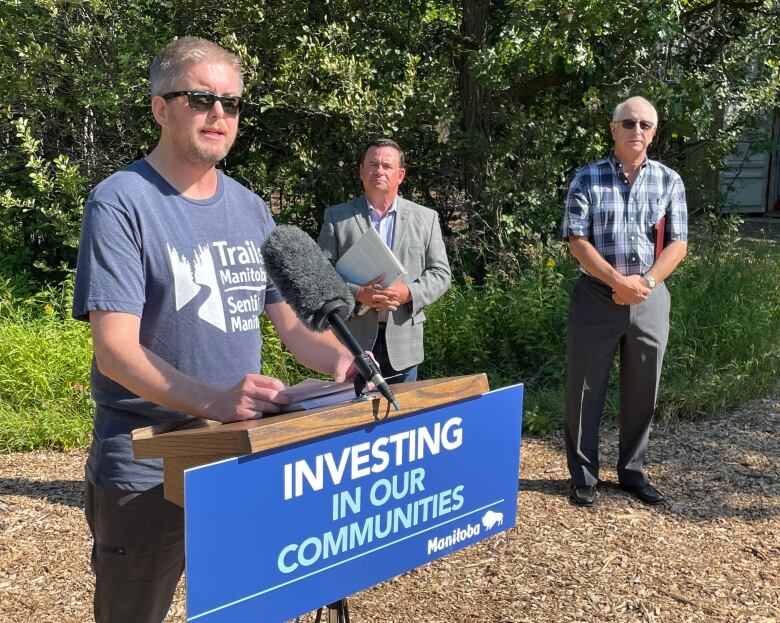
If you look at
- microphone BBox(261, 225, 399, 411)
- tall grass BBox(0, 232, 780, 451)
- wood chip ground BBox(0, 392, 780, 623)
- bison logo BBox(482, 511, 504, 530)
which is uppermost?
microphone BBox(261, 225, 399, 411)

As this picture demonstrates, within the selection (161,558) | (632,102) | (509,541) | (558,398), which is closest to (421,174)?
(558,398)

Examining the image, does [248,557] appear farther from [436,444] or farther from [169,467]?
[436,444]

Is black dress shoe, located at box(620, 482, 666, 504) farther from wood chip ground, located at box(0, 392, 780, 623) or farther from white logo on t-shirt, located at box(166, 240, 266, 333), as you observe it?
white logo on t-shirt, located at box(166, 240, 266, 333)

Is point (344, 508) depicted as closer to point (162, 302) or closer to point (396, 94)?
point (162, 302)

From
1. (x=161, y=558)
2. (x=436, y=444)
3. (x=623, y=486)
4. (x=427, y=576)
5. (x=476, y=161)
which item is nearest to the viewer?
(x=436, y=444)

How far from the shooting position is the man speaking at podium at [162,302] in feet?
6.92

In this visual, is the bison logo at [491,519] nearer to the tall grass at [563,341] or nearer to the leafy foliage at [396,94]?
the tall grass at [563,341]

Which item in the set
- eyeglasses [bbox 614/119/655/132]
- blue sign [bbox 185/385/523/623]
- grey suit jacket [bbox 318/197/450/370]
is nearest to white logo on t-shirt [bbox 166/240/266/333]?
blue sign [bbox 185/385/523/623]

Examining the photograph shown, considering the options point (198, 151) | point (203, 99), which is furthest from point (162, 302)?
point (203, 99)

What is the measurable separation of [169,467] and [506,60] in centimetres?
584

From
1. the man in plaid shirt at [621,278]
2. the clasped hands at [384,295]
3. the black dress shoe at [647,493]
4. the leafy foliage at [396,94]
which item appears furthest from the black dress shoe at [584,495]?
the leafy foliage at [396,94]

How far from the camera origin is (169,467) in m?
1.86

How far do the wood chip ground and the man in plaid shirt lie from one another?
30cm

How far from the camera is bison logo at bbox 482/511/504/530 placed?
2143 millimetres
